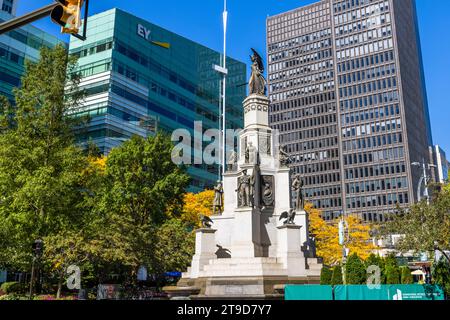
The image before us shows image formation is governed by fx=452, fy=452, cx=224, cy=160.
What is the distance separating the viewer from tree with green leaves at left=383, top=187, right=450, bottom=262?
2203cm

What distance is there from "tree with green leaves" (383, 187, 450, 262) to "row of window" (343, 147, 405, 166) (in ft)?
295

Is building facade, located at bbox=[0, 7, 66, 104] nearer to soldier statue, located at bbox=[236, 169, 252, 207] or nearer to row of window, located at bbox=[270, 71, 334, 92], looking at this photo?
soldier statue, located at bbox=[236, 169, 252, 207]

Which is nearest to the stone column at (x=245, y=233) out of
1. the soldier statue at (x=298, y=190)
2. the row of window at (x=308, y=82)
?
the soldier statue at (x=298, y=190)

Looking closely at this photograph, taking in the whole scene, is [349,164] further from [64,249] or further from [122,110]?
[64,249]

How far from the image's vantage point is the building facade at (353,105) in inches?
4375

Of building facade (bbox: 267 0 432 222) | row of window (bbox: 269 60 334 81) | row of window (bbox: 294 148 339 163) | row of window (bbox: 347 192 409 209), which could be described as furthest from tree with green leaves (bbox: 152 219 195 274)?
row of window (bbox: 269 60 334 81)

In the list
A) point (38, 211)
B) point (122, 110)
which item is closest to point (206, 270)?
point (38, 211)

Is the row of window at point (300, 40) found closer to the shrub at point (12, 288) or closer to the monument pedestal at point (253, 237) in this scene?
the monument pedestal at point (253, 237)

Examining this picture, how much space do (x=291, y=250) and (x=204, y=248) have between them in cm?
552

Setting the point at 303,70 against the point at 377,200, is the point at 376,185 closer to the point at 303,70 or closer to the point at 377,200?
the point at 377,200

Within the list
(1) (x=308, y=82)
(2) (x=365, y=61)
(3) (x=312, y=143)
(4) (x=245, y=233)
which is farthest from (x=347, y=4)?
(4) (x=245, y=233)

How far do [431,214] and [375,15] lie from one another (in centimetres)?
10929

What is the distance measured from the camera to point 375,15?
120250mm

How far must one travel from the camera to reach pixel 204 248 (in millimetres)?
28391
